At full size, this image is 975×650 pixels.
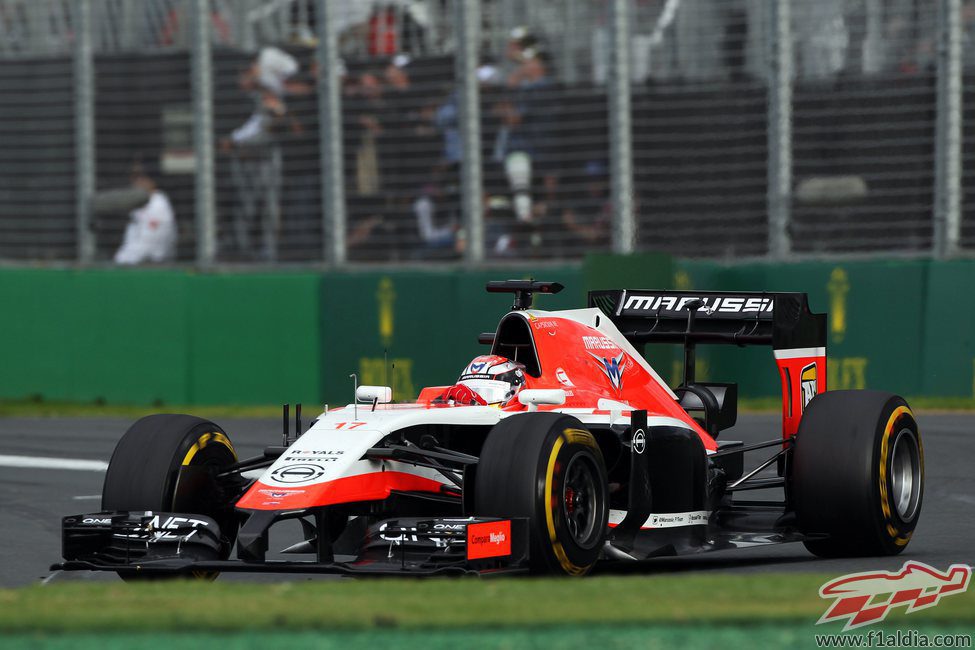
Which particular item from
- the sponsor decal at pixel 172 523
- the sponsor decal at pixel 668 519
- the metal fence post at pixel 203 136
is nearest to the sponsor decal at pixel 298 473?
the sponsor decal at pixel 172 523

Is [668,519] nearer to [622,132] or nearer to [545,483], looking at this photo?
[545,483]

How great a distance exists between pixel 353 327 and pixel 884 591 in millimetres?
10846

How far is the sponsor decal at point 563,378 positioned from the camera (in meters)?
8.98

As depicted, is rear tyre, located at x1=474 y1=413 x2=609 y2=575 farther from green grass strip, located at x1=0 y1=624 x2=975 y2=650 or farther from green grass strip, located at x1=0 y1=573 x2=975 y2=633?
green grass strip, located at x1=0 y1=624 x2=975 y2=650

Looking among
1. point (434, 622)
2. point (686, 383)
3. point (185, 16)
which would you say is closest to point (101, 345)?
point (185, 16)

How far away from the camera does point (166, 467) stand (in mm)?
8219

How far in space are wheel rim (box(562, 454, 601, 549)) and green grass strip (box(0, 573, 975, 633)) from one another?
0.97 m

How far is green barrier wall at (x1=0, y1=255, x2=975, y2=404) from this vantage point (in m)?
15.4

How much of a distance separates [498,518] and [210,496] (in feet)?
5.72

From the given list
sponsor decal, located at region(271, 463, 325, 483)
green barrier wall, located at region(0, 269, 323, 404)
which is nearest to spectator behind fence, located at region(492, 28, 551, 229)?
green barrier wall, located at region(0, 269, 323, 404)

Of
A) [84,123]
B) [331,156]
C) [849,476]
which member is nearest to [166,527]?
[849,476]

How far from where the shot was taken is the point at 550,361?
29.6ft

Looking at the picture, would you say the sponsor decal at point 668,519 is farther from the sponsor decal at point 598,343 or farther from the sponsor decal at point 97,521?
the sponsor decal at point 97,521

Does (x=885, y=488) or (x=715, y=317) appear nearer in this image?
(x=885, y=488)
